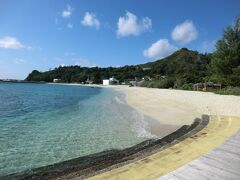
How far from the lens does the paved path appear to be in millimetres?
3498

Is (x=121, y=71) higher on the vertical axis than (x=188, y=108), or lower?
higher

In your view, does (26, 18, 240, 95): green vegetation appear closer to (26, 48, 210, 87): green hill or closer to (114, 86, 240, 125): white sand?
(26, 48, 210, 87): green hill

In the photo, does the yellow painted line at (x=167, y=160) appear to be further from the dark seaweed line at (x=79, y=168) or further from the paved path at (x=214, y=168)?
the paved path at (x=214, y=168)

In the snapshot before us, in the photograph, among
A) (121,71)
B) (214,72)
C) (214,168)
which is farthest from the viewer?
(121,71)

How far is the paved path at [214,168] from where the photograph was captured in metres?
3.50

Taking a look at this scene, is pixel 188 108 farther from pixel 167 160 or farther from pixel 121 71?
pixel 121 71

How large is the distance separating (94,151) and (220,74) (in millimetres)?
28098

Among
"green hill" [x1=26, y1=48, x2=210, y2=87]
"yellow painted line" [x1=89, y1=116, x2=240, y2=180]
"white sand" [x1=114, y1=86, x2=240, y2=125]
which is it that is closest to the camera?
"yellow painted line" [x1=89, y1=116, x2=240, y2=180]

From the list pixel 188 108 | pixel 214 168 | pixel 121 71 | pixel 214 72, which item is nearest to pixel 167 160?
pixel 214 168

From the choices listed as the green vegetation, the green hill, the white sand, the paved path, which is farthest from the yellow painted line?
the green hill

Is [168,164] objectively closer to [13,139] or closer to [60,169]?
[60,169]

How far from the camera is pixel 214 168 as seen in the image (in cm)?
384

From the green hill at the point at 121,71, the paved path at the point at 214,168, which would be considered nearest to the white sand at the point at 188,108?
the paved path at the point at 214,168

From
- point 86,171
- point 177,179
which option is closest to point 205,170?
point 177,179
